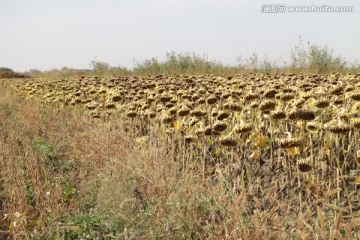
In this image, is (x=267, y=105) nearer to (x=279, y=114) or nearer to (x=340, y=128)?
(x=279, y=114)

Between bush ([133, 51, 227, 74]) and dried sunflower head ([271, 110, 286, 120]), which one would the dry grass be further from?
bush ([133, 51, 227, 74])

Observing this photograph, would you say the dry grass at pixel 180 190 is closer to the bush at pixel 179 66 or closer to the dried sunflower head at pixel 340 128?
the dried sunflower head at pixel 340 128

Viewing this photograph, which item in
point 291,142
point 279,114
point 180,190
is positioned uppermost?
point 279,114

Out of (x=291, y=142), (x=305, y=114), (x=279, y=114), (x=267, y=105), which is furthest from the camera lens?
(x=267, y=105)

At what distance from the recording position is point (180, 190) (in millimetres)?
2754

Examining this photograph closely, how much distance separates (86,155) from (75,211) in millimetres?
1047

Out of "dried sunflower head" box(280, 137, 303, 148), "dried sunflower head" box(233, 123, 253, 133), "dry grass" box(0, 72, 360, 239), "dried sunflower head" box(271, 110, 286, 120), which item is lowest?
"dry grass" box(0, 72, 360, 239)

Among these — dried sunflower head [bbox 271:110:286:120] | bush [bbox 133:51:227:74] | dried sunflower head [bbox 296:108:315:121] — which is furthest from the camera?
bush [bbox 133:51:227:74]

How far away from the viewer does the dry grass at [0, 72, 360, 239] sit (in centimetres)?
233

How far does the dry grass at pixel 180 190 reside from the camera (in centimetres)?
233

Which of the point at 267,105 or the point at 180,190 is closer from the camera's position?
the point at 180,190

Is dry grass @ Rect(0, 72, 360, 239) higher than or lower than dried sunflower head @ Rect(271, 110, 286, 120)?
lower

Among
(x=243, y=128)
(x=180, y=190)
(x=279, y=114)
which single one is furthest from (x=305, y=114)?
(x=180, y=190)

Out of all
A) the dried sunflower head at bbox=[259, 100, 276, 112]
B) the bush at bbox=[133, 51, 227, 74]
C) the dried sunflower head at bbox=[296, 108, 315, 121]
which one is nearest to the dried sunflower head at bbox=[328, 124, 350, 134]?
the dried sunflower head at bbox=[296, 108, 315, 121]
